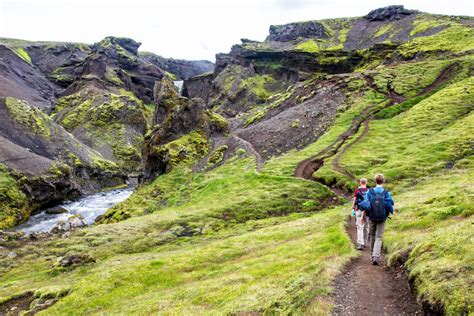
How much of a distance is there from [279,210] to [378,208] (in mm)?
30328

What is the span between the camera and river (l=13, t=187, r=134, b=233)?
64.4m

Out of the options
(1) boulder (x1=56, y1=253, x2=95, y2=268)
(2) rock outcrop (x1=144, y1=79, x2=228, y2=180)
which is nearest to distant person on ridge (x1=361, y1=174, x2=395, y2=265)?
(1) boulder (x1=56, y1=253, x2=95, y2=268)

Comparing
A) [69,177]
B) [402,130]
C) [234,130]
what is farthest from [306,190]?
[69,177]

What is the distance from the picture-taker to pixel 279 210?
Answer: 51.0 m

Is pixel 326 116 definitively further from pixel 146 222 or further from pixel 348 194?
pixel 146 222

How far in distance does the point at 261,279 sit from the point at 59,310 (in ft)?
49.9

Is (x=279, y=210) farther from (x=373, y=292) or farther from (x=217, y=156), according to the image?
(x=373, y=292)

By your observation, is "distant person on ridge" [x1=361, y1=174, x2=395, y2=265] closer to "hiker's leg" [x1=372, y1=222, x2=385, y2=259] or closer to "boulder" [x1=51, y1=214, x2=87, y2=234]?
"hiker's leg" [x1=372, y1=222, x2=385, y2=259]

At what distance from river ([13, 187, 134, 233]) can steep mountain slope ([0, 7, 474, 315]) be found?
960cm

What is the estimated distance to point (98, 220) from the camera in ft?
216

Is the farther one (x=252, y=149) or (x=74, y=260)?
(x=252, y=149)

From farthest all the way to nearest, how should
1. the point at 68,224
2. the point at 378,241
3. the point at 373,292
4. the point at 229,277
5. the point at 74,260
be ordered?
the point at 68,224
the point at 74,260
the point at 229,277
the point at 378,241
the point at 373,292

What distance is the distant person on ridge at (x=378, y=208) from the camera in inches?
828

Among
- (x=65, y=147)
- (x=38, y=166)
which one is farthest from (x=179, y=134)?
(x=65, y=147)
